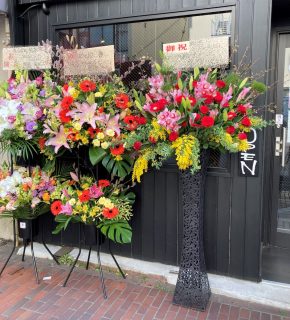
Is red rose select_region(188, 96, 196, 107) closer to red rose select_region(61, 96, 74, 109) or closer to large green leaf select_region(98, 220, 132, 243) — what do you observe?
red rose select_region(61, 96, 74, 109)

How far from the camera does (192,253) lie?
305 centimetres

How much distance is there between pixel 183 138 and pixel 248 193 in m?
1.16

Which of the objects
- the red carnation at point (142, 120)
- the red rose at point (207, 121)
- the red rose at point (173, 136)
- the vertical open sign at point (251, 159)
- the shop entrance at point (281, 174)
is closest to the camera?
the red rose at point (207, 121)

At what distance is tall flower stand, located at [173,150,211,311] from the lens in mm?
2953

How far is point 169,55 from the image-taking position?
324 centimetres

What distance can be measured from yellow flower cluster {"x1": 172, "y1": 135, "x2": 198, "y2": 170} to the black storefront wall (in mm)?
966

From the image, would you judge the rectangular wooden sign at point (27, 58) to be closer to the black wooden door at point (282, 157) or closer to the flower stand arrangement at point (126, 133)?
the flower stand arrangement at point (126, 133)

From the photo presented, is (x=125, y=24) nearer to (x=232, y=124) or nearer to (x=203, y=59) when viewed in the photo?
(x=203, y=59)

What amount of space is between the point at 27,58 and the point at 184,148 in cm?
224

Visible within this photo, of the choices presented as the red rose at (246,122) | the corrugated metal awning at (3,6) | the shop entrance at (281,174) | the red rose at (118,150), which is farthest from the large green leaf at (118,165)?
the corrugated metal awning at (3,6)

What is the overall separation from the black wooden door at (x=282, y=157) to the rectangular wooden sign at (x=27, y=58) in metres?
2.62

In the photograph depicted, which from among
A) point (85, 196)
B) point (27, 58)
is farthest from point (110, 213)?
point (27, 58)

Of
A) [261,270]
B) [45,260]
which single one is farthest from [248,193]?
[45,260]

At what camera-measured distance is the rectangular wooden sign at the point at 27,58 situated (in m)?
3.66
